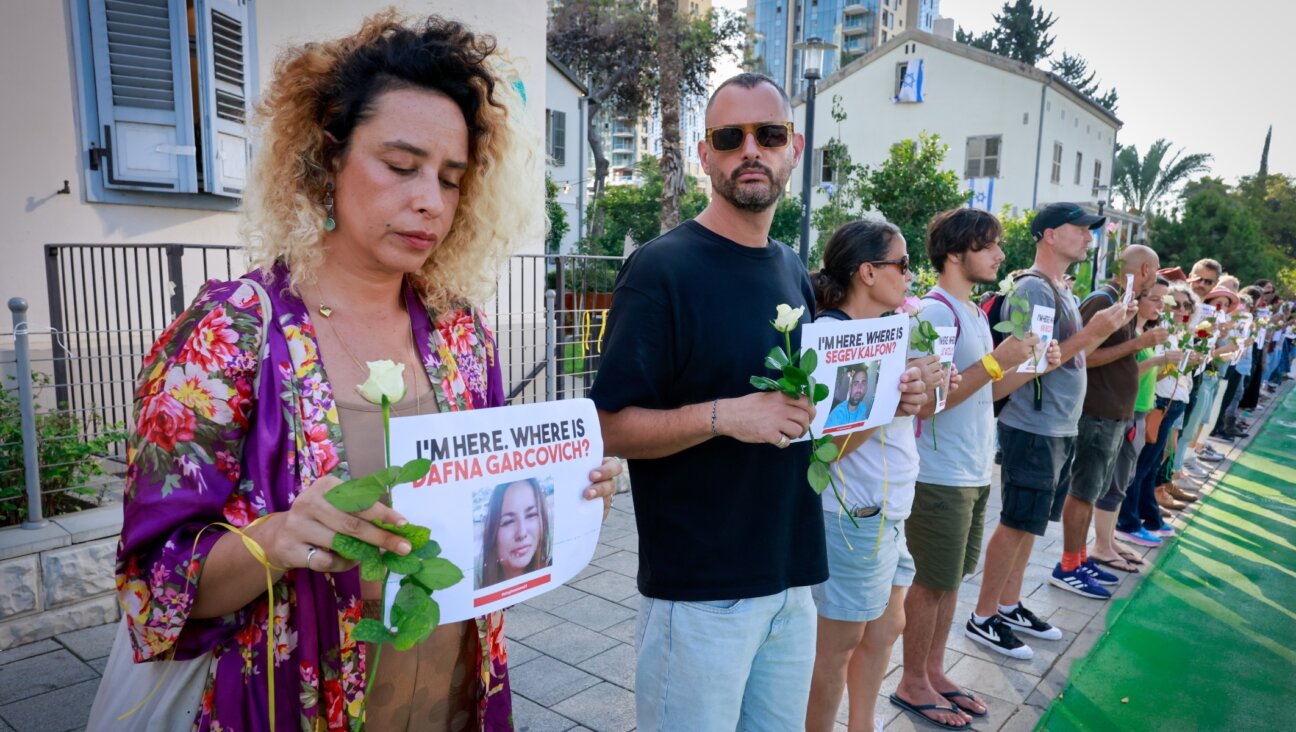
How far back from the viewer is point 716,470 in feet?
6.79

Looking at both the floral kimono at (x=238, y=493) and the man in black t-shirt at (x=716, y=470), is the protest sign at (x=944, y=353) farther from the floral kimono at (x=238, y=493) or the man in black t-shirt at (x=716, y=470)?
the floral kimono at (x=238, y=493)

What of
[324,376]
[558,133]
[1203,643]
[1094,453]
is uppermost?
[558,133]

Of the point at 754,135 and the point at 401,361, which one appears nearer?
the point at 401,361

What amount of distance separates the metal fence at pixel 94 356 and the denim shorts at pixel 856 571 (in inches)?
45.9

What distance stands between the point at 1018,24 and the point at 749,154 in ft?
175

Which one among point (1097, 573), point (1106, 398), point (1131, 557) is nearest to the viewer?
point (1106, 398)

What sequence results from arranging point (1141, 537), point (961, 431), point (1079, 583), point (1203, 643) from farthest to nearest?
point (1141, 537), point (1079, 583), point (1203, 643), point (961, 431)

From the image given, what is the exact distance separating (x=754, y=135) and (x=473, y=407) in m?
1.20

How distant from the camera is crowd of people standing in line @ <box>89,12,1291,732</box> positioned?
125 cm

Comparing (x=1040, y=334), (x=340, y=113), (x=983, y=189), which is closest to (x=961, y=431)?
(x=1040, y=334)

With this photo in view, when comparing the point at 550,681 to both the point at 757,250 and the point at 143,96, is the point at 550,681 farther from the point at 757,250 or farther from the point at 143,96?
the point at 143,96

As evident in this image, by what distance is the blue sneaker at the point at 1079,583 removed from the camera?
521 centimetres

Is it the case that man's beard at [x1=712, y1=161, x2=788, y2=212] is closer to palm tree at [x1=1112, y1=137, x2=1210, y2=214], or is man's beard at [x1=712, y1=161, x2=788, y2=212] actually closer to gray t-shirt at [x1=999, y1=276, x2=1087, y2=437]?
gray t-shirt at [x1=999, y1=276, x2=1087, y2=437]

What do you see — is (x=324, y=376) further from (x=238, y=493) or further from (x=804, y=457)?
(x=804, y=457)
